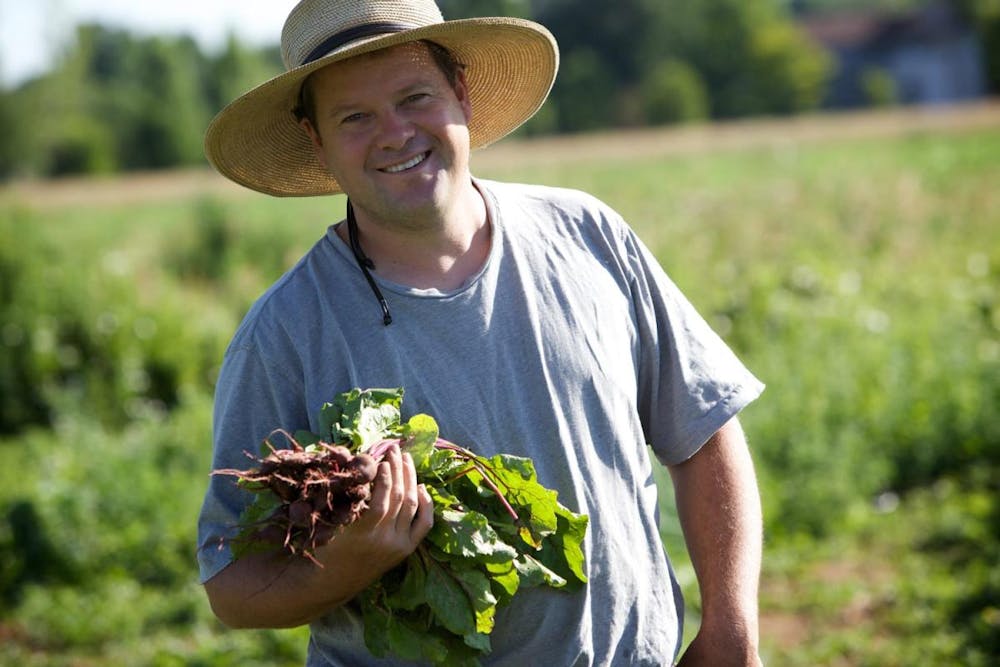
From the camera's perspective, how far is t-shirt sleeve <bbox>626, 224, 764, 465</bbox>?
251cm

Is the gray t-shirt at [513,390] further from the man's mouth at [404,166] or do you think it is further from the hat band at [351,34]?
the hat band at [351,34]

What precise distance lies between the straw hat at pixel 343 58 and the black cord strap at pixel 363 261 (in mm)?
312

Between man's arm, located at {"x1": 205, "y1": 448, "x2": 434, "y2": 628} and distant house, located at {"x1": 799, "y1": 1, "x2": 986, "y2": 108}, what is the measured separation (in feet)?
250

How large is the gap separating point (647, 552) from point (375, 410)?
67 cm

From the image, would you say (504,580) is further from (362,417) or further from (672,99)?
(672,99)

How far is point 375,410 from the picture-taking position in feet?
7.09

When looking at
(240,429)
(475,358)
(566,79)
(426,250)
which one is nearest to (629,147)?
(426,250)

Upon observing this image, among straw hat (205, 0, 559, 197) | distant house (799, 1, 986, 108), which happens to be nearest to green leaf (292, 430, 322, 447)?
straw hat (205, 0, 559, 197)

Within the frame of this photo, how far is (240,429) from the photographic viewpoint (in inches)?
90.0

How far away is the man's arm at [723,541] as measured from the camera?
2424 millimetres

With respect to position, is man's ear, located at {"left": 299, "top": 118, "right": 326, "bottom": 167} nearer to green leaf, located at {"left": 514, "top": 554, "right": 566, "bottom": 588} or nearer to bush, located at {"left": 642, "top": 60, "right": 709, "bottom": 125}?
green leaf, located at {"left": 514, "top": 554, "right": 566, "bottom": 588}

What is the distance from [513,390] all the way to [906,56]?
283ft

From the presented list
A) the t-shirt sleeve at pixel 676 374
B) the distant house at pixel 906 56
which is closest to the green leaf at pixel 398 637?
the t-shirt sleeve at pixel 676 374

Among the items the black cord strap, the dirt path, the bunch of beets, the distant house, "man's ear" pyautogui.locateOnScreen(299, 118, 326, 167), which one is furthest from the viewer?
the distant house
